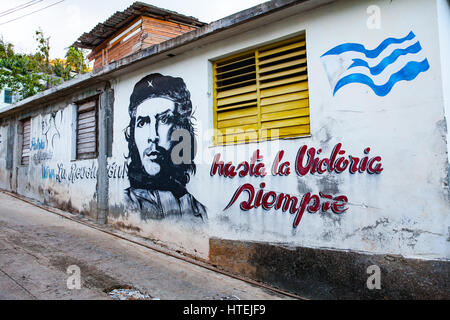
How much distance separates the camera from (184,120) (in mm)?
5781

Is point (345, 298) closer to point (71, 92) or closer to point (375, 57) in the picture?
point (375, 57)

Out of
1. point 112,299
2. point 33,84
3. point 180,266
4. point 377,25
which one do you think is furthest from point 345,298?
point 33,84

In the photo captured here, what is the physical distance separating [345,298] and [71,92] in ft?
25.5

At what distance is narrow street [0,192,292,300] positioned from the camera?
12.9 ft

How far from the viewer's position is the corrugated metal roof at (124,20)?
1103 cm

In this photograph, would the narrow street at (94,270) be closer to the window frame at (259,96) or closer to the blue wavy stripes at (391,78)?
the window frame at (259,96)

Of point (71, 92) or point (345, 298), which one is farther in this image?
point (71, 92)

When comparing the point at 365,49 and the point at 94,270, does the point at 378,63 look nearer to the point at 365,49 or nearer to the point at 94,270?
the point at 365,49

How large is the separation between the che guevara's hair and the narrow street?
1.19 m

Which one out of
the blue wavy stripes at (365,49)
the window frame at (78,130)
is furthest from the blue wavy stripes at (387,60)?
the window frame at (78,130)

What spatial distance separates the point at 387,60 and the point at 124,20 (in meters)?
10.4

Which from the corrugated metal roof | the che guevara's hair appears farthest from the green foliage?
the che guevara's hair

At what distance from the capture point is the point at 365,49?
4035 mm

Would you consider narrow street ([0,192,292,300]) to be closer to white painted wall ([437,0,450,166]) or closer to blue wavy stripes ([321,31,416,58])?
white painted wall ([437,0,450,166])
